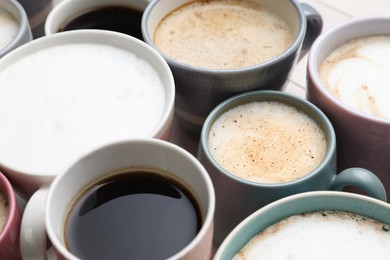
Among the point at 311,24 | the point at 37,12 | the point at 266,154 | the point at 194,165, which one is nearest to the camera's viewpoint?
the point at 194,165

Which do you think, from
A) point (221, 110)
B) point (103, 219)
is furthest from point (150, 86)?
point (103, 219)

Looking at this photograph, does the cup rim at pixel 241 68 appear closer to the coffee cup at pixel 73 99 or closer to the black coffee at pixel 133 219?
the coffee cup at pixel 73 99

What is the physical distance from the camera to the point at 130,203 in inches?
25.1

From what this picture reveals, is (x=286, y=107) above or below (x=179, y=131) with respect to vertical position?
above

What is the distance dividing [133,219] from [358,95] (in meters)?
0.35

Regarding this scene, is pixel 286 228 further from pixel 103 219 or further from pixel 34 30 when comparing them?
pixel 34 30

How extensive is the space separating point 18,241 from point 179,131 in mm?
328

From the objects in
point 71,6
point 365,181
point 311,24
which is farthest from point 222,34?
point 365,181

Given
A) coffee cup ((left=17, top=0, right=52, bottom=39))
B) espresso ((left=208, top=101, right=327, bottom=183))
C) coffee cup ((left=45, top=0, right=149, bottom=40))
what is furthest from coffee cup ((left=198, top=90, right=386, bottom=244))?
coffee cup ((left=17, top=0, right=52, bottom=39))

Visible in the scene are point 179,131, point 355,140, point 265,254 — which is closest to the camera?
point 265,254

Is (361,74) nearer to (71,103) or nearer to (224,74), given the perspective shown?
(224,74)

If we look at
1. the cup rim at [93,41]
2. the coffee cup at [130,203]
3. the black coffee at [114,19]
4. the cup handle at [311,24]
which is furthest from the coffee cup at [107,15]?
the coffee cup at [130,203]

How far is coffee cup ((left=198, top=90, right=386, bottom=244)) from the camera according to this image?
0.67 metres

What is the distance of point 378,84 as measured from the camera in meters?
0.79
